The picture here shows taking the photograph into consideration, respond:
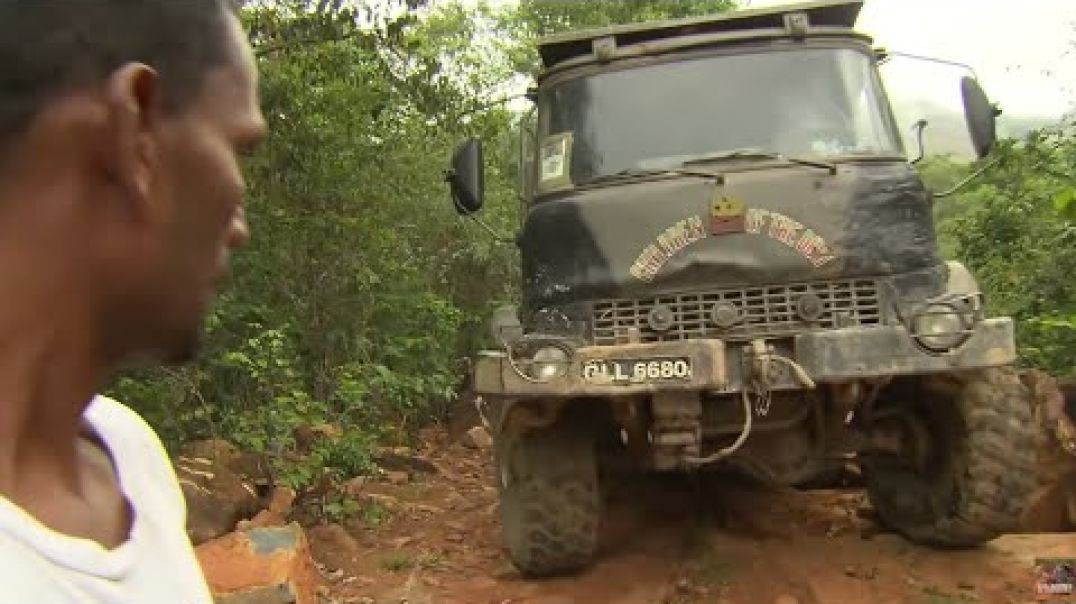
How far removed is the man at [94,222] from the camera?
61 centimetres

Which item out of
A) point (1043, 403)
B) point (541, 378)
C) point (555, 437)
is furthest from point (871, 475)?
point (541, 378)

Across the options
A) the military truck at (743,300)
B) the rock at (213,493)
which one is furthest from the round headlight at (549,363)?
the rock at (213,493)

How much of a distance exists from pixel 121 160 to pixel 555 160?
187 inches

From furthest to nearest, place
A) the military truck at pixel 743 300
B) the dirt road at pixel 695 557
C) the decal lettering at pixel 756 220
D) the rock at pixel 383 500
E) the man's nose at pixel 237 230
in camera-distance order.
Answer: the rock at pixel 383 500
the decal lettering at pixel 756 220
the dirt road at pixel 695 557
the military truck at pixel 743 300
the man's nose at pixel 237 230

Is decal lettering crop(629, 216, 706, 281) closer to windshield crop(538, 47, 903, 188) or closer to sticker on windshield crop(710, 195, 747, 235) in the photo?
sticker on windshield crop(710, 195, 747, 235)

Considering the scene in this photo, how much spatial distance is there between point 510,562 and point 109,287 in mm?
5039

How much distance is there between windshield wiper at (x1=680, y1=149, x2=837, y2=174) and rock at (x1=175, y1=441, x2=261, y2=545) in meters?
2.58

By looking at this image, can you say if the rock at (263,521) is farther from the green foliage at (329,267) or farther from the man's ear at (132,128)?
the man's ear at (132,128)

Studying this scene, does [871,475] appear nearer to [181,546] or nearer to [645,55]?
[645,55]

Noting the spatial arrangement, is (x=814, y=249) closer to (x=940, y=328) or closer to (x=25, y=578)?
(x=940, y=328)

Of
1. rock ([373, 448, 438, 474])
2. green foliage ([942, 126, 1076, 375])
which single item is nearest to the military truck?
green foliage ([942, 126, 1076, 375])

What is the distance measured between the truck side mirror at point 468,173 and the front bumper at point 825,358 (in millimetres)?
1391

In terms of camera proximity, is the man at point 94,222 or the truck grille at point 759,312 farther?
the truck grille at point 759,312

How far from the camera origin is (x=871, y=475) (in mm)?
5504
